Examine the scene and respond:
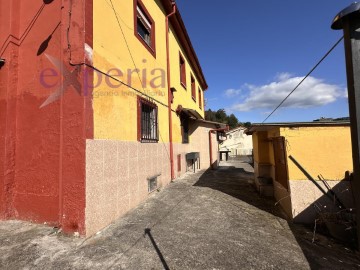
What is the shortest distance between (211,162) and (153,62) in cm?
891

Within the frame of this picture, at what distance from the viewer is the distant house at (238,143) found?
126 feet

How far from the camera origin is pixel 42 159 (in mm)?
3902

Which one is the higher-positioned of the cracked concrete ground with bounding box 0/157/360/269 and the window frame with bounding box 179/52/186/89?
the window frame with bounding box 179/52/186/89

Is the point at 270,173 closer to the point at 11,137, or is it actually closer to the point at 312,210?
the point at 312,210

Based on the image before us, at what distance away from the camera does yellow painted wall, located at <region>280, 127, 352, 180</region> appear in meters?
4.49

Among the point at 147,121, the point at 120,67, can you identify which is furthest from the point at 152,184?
the point at 120,67

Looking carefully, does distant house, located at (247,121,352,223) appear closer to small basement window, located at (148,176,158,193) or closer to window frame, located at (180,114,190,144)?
small basement window, located at (148,176,158,193)

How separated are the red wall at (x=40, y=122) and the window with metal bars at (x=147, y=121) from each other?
2.06 m

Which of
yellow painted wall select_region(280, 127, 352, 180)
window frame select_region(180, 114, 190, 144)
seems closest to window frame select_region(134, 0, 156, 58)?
window frame select_region(180, 114, 190, 144)

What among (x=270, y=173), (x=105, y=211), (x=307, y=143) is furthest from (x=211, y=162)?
Answer: (x=105, y=211)

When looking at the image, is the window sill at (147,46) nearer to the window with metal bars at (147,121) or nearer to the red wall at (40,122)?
the window with metal bars at (147,121)

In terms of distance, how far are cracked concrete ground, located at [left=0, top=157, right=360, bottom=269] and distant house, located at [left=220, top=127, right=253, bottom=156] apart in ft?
113

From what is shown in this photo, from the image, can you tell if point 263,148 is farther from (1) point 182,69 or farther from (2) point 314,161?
(1) point 182,69

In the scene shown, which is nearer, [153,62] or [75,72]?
[75,72]
